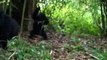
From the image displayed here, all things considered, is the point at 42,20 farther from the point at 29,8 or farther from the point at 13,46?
the point at 13,46

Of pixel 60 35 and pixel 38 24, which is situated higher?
pixel 38 24

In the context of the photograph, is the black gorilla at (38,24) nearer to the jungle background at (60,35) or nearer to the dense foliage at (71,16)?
the jungle background at (60,35)

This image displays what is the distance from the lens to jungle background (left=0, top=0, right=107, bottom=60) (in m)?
5.93

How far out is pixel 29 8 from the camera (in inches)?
331

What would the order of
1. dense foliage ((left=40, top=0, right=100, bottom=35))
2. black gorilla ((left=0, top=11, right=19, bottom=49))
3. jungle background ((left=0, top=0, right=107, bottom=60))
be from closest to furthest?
black gorilla ((left=0, top=11, right=19, bottom=49)) < jungle background ((left=0, top=0, right=107, bottom=60)) < dense foliage ((left=40, top=0, right=100, bottom=35))

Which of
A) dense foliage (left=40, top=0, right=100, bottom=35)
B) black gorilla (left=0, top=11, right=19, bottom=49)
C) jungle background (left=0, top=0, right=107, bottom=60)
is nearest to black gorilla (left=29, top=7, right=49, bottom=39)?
jungle background (left=0, top=0, right=107, bottom=60)

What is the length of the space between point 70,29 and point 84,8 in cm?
106

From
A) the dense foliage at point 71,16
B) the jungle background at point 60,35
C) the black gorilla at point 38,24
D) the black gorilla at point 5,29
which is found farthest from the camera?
the dense foliage at point 71,16

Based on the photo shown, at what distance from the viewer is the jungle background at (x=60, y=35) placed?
5930 millimetres

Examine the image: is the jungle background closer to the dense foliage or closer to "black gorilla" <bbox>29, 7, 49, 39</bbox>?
the dense foliage

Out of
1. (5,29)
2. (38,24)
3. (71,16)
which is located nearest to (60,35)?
(38,24)

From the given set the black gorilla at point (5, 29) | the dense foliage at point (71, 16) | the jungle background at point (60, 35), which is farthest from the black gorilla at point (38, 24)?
the dense foliage at point (71, 16)

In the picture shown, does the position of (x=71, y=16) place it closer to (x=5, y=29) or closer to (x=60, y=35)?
(x=60, y=35)

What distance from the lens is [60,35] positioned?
10266 millimetres
